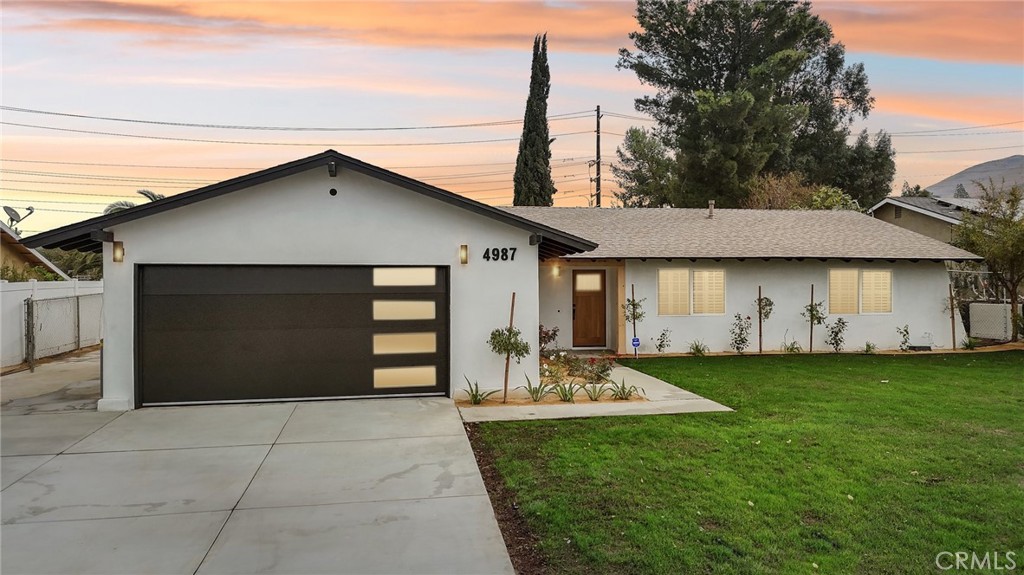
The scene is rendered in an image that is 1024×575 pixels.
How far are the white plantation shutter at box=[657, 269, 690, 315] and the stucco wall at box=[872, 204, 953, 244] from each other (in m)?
13.0

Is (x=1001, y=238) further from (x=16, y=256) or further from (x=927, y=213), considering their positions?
(x=16, y=256)

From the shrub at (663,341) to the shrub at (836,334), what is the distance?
434 centimetres

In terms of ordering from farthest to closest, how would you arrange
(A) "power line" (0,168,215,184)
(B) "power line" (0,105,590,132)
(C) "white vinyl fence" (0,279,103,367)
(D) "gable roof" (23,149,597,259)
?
(A) "power line" (0,168,215,184)
(B) "power line" (0,105,590,132)
(C) "white vinyl fence" (0,279,103,367)
(D) "gable roof" (23,149,597,259)

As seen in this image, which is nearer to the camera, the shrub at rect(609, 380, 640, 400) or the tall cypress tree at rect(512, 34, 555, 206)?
the shrub at rect(609, 380, 640, 400)

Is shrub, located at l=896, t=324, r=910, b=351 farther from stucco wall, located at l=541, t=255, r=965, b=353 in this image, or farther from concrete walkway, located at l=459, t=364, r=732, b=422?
concrete walkway, located at l=459, t=364, r=732, b=422

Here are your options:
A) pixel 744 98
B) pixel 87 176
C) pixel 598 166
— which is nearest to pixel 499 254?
pixel 744 98

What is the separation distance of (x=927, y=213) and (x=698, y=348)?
14.5 metres

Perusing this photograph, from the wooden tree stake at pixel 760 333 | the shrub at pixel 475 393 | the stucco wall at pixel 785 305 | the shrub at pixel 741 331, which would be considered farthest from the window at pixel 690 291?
the shrub at pixel 475 393

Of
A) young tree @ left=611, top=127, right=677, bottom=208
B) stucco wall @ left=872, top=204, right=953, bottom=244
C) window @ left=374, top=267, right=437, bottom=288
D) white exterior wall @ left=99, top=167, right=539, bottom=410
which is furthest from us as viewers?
young tree @ left=611, top=127, right=677, bottom=208

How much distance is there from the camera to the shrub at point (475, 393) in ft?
30.3

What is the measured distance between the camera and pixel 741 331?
50.9ft

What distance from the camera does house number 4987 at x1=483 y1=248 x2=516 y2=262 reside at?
31.9 ft

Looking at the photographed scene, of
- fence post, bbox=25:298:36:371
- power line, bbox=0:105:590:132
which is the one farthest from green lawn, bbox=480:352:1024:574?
power line, bbox=0:105:590:132

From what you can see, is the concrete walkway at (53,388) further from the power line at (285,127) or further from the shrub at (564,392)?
the power line at (285,127)
